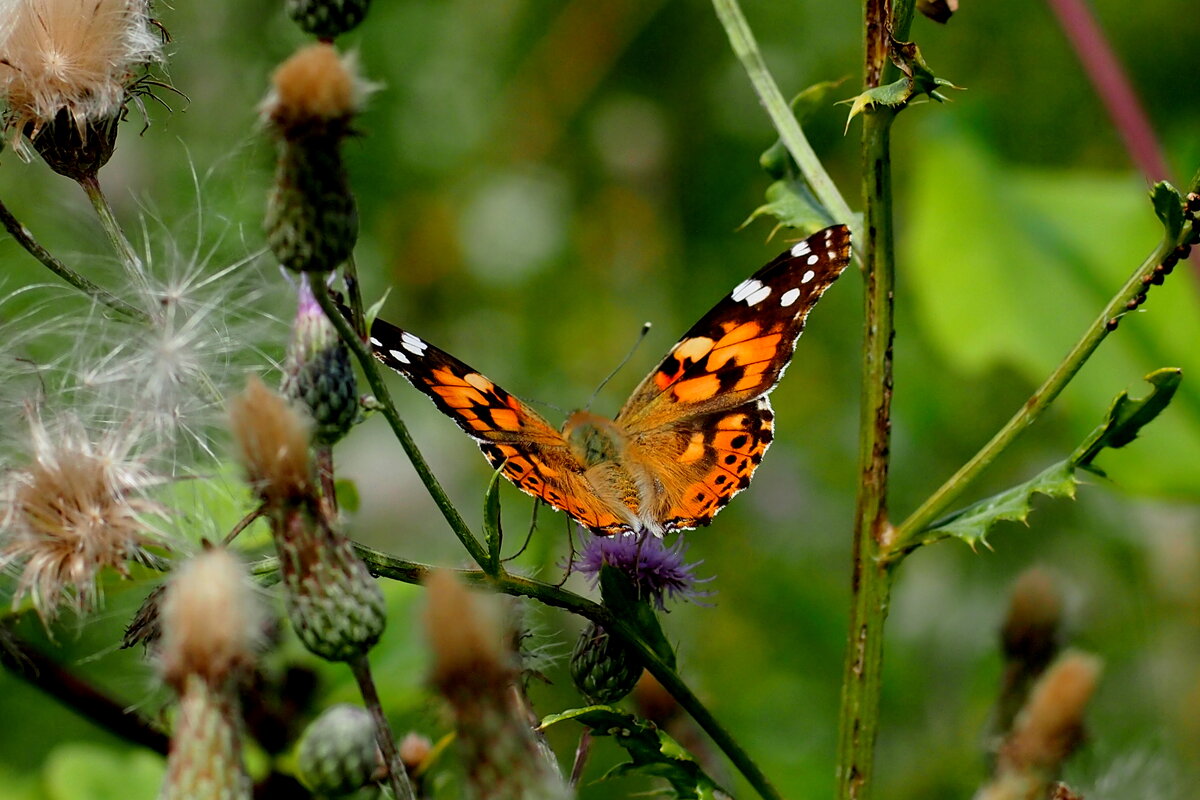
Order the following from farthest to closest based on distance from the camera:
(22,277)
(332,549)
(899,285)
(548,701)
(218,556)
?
(899,285), (548,701), (22,277), (332,549), (218,556)

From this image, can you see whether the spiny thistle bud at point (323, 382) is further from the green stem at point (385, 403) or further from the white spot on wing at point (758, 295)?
the white spot on wing at point (758, 295)

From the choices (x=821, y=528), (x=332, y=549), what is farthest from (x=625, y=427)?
(x=821, y=528)

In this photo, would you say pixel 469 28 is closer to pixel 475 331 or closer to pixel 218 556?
pixel 475 331

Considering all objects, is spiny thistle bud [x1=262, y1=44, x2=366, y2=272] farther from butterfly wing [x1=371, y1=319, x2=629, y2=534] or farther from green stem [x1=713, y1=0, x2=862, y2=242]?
green stem [x1=713, y1=0, x2=862, y2=242]

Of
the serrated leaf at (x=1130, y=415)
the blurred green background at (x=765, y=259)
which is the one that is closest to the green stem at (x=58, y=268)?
the serrated leaf at (x=1130, y=415)

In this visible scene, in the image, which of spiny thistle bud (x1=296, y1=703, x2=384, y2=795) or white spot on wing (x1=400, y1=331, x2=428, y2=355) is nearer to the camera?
spiny thistle bud (x1=296, y1=703, x2=384, y2=795)

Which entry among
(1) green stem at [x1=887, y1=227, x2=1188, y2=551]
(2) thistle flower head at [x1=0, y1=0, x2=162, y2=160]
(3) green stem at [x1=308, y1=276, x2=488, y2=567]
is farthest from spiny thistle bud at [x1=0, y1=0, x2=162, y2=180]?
(1) green stem at [x1=887, y1=227, x2=1188, y2=551]
